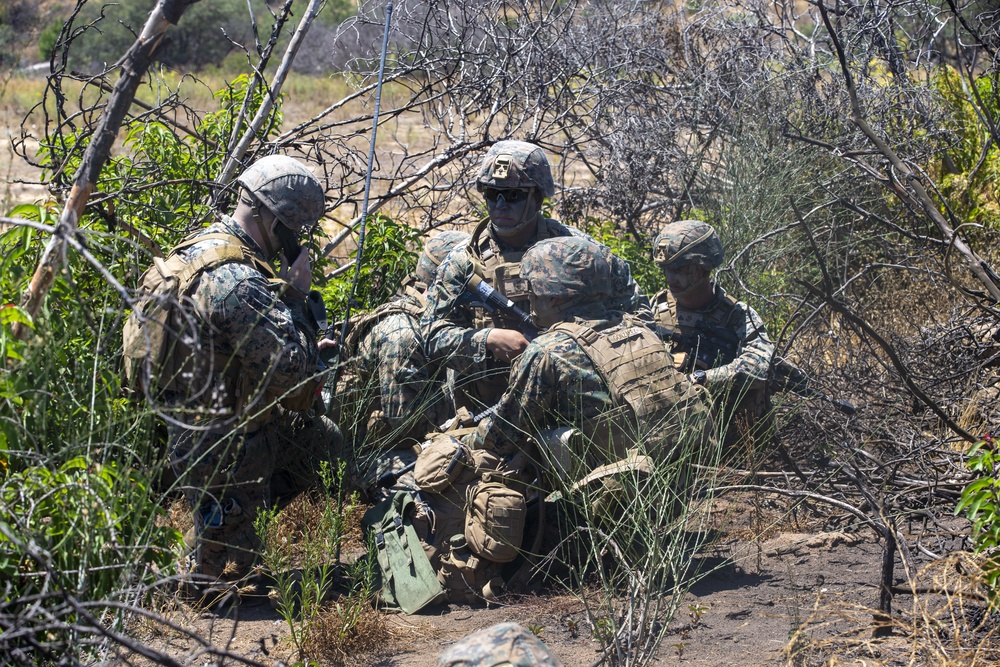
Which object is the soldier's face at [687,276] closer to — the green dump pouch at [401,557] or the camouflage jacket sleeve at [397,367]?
the camouflage jacket sleeve at [397,367]

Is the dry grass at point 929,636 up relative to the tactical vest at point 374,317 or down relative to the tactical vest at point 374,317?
down

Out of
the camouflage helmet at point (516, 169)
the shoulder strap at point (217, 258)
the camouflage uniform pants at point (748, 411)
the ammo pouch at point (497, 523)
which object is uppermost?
the camouflage helmet at point (516, 169)

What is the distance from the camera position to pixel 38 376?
10.5ft

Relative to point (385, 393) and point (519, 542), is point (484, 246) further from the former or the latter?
point (519, 542)

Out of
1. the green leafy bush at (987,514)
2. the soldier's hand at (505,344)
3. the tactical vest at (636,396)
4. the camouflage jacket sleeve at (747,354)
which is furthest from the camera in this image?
the camouflage jacket sleeve at (747,354)

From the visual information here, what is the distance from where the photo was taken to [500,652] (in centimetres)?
286

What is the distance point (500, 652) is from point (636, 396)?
2.05 m

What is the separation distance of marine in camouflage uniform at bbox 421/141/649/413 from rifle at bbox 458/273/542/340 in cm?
1

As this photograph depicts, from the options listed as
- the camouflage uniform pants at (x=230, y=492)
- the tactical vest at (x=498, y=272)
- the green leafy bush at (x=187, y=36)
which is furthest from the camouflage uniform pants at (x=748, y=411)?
the green leafy bush at (x=187, y=36)

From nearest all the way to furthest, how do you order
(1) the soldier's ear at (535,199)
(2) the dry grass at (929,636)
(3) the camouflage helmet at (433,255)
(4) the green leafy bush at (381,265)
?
(2) the dry grass at (929,636) < (1) the soldier's ear at (535,199) < (3) the camouflage helmet at (433,255) < (4) the green leafy bush at (381,265)

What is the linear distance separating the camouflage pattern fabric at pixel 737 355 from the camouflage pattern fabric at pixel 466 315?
309mm

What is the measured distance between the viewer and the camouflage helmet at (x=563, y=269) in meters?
5.02

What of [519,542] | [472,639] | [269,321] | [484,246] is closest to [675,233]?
[484,246]

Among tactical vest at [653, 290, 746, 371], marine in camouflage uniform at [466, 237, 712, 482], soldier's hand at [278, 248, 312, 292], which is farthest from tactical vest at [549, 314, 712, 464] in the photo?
soldier's hand at [278, 248, 312, 292]
